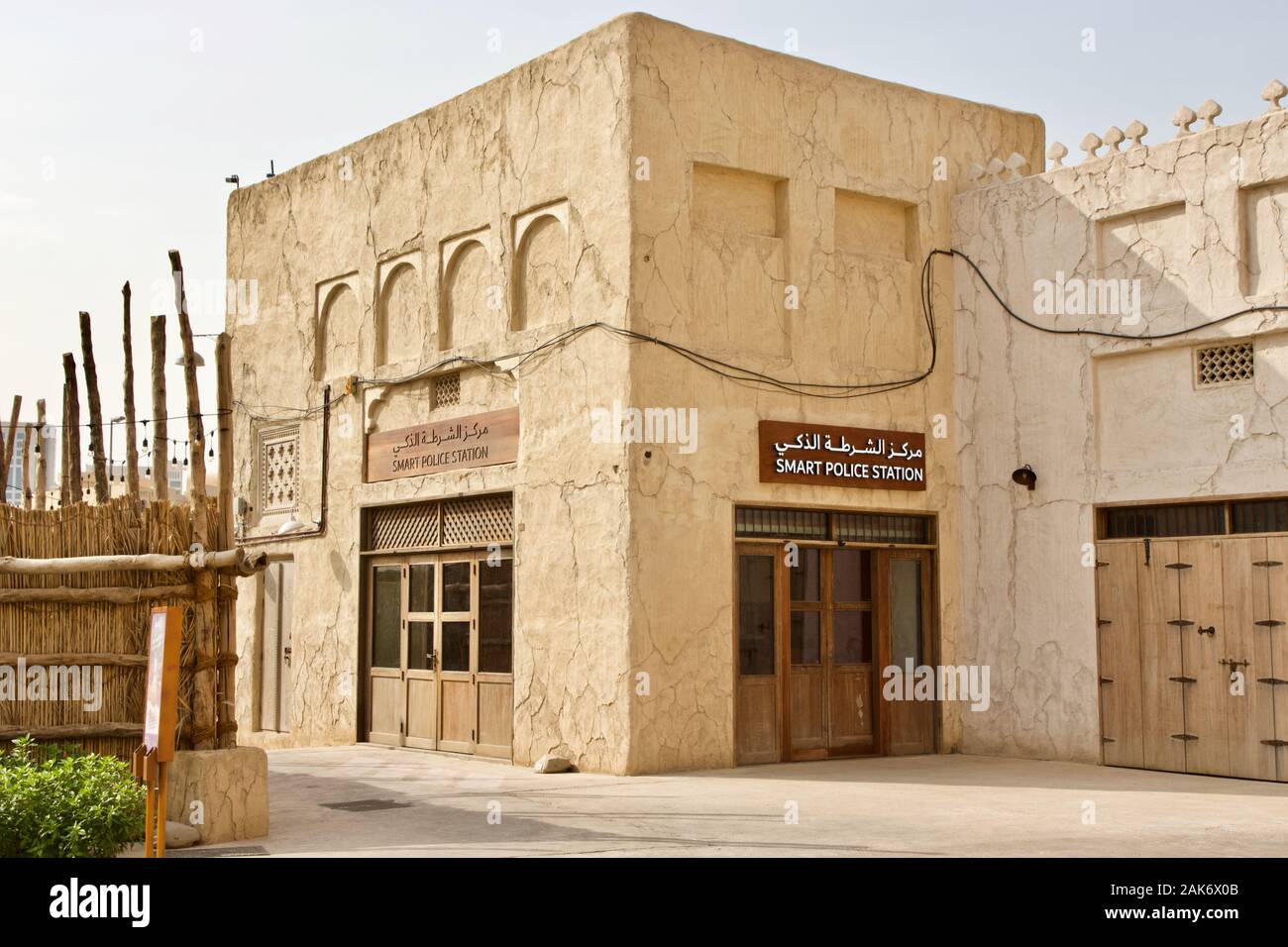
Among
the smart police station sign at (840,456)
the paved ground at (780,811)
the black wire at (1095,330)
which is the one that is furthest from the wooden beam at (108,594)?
the black wire at (1095,330)

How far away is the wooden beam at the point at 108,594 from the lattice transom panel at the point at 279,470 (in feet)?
26.3

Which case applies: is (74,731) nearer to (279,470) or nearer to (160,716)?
(160,716)

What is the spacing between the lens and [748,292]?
14.6 m

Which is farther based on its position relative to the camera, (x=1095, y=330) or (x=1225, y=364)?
(x=1095, y=330)

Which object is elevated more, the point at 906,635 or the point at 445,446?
the point at 445,446

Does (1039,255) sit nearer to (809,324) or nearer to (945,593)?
(809,324)

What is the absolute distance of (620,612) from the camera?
44.6 feet

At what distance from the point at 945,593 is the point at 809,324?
10.8ft

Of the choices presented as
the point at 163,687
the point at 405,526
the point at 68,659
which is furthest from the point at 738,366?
the point at 163,687

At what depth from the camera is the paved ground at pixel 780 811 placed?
9.38 m

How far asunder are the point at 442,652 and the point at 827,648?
431cm

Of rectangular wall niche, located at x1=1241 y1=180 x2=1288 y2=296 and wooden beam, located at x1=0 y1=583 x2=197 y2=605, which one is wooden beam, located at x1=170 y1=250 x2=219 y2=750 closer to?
wooden beam, located at x1=0 y1=583 x2=197 y2=605

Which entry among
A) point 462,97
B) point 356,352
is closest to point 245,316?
point 356,352
